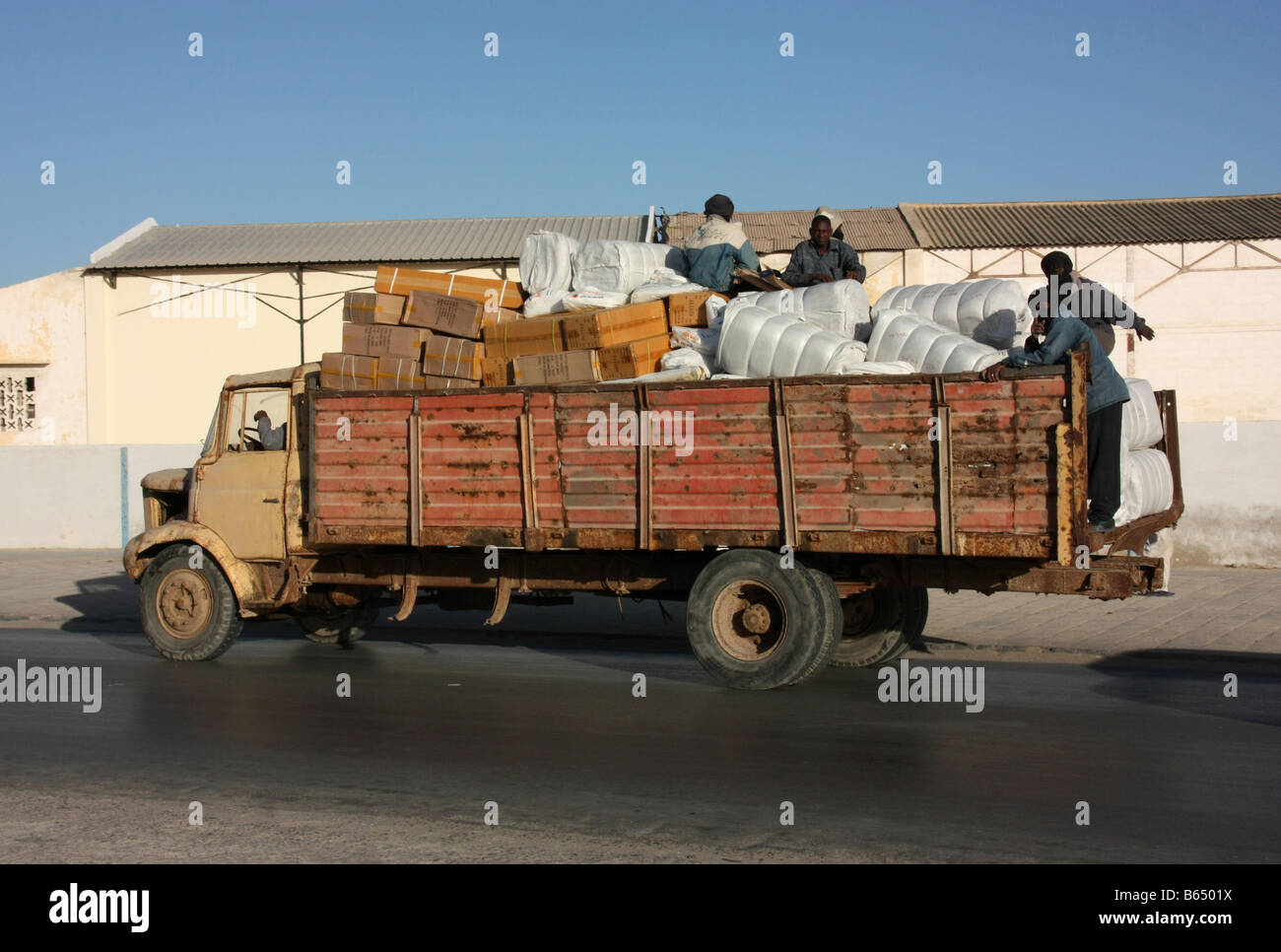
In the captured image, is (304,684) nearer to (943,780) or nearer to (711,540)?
(711,540)

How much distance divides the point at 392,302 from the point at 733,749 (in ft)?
15.5

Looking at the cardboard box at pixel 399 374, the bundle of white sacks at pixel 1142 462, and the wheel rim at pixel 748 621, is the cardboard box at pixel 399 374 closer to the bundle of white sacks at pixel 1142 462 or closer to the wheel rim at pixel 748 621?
the wheel rim at pixel 748 621

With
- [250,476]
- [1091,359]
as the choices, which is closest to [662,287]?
[1091,359]

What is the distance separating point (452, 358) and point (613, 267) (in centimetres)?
168

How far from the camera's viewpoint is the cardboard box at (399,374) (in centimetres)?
940

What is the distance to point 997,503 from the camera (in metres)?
7.45

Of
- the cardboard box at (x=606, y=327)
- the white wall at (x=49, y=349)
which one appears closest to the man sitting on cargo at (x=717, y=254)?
the cardboard box at (x=606, y=327)

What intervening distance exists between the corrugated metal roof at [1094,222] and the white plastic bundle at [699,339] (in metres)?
20.8

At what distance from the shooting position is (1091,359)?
296 inches

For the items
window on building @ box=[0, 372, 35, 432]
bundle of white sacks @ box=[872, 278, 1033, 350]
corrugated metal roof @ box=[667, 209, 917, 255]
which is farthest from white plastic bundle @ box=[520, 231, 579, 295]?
window on building @ box=[0, 372, 35, 432]

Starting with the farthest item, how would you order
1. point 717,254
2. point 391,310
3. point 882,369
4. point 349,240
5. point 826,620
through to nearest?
point 349,240, point 717,254, point 391,310, point 826,620, point 882,369

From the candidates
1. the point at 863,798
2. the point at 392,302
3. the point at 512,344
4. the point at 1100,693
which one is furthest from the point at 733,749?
the point at 392,302

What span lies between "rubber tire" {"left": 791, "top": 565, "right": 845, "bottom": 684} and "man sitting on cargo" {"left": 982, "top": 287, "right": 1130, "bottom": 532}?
171cm

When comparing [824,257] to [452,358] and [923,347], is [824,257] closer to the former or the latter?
[923,347]
